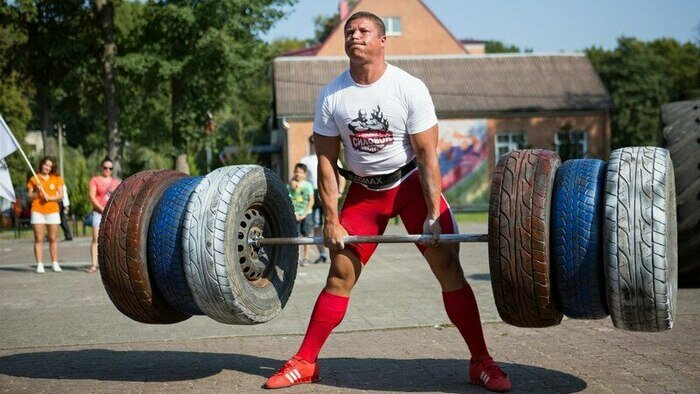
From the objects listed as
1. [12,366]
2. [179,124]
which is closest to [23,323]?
[12,366]

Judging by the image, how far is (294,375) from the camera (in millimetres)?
5684

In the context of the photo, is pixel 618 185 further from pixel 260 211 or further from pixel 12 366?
pixel 12 366

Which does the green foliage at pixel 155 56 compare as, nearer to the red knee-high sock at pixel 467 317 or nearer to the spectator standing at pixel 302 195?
the spectator standing at pixel 302 195

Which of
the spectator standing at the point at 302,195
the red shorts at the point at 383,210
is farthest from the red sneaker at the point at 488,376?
the spectator standing at the point at 302,195

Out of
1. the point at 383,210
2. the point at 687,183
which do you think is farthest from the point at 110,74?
the point at 383,210

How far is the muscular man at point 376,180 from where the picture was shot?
555 cm

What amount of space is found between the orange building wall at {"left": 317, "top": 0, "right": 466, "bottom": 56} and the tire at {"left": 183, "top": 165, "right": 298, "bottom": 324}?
50.1 metres

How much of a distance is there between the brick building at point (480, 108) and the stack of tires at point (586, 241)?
38901mm

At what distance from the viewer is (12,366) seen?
6652mm

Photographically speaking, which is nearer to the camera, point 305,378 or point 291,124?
point 305,378

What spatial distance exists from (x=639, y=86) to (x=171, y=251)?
2438 inches

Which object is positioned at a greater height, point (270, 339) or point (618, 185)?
point (618, 185)

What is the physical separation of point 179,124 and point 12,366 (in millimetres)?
24017

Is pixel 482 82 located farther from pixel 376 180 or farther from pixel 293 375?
pixel 293 375
